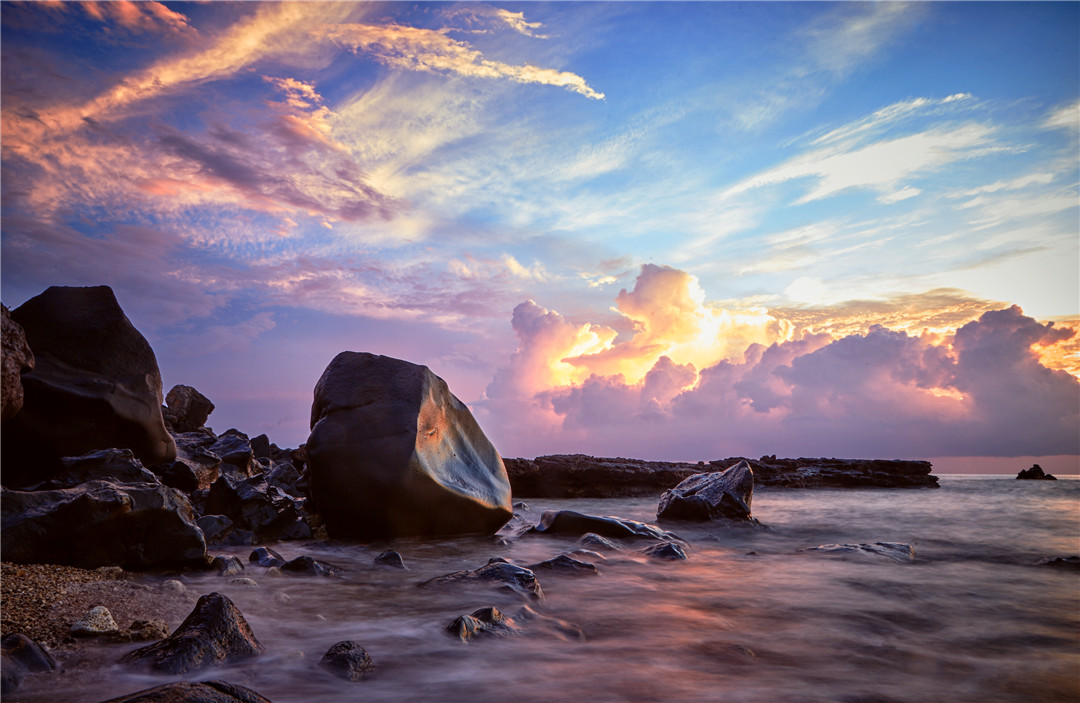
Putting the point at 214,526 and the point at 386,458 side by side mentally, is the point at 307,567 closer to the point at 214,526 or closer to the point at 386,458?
the point at 386,458

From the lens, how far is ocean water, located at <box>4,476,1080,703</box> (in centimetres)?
253

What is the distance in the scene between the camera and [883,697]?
2555 millimetres

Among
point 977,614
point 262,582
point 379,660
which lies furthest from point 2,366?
point 977,614

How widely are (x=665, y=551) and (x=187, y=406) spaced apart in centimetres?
1411

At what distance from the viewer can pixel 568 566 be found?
5137 mm

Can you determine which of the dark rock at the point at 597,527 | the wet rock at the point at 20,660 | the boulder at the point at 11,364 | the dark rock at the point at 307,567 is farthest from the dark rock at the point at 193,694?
the dark rock at the point at 597,527

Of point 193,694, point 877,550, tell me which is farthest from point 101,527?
point 877,550

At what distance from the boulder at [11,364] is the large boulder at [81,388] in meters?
1.59

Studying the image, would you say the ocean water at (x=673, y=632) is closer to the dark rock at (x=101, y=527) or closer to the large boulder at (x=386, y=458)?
the dark rock at (x=101, y=527)

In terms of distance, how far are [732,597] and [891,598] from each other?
4.01 ft

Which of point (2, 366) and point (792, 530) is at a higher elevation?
point (2, 366)

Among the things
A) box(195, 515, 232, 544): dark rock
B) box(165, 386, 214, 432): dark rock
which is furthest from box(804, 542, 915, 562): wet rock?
box(165, 386, 214, 432): dark rock

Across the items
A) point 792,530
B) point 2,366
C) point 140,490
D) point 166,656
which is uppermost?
point 2,366

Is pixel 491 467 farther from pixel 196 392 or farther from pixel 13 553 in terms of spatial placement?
pixel 196 392
